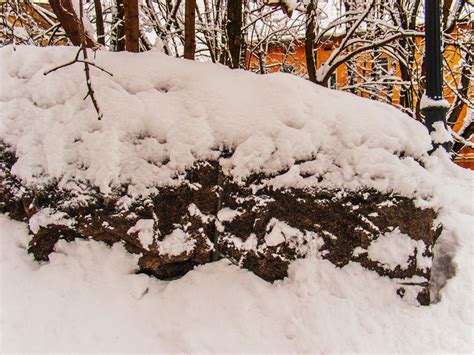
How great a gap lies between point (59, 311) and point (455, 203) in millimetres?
3478

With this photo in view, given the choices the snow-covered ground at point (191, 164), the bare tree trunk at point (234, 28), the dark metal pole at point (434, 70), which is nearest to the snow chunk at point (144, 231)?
the snow-covered ground at point (191, 164)

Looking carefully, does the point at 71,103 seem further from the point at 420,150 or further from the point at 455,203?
the point at 455,203

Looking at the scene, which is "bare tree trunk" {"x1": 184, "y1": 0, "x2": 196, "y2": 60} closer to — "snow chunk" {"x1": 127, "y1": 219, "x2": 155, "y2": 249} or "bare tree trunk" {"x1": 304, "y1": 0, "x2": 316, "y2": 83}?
"snow chunk" {"x1": 127, "y1": 219, "x2": 155, "y2": 249}

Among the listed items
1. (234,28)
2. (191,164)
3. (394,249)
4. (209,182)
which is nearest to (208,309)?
(209,182)

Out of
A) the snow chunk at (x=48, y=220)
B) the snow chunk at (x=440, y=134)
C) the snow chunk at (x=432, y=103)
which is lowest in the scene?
the snow chunk at (x=48, y=220)

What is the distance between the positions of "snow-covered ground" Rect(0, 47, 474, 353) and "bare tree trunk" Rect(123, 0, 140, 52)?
1.68 ft

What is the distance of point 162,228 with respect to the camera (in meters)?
2.37

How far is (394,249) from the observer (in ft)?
7.83

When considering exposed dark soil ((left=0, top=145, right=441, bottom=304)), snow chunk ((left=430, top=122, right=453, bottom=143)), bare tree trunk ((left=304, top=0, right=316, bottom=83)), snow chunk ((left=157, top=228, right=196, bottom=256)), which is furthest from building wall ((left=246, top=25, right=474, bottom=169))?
snow chunk ((left=157, top=228, right=196, bottom=256))

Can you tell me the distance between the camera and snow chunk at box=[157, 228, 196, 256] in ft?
7.64

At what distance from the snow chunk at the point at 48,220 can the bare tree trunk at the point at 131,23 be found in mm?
1830

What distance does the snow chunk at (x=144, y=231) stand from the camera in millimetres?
2299

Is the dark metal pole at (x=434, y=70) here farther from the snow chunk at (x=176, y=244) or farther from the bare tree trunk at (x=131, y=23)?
the bare tree trunk at (x=131, y=23)

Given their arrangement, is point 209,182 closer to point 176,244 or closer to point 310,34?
point 176,244
